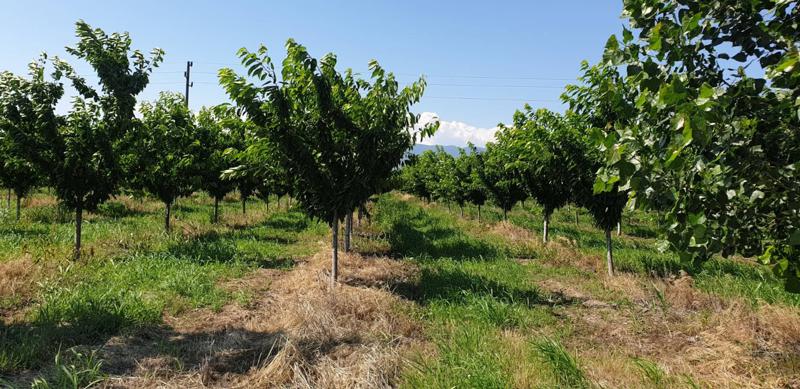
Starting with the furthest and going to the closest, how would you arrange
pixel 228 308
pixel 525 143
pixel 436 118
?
pixel 525 143, pixel 436 118, pixel 228 308

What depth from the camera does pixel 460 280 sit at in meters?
8.81

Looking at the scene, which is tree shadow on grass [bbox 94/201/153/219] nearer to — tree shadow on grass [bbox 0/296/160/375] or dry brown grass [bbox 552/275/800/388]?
tree shadow on grass [bbox 0/296/160/375]

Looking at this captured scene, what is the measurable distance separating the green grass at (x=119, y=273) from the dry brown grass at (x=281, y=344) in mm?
572

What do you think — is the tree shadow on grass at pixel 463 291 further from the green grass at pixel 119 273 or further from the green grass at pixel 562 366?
the green grass at pixel 119 273

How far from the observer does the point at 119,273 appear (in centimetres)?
838

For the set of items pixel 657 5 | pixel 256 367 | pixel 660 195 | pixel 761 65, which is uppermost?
pixel 657 5

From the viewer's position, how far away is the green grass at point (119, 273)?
216 inches

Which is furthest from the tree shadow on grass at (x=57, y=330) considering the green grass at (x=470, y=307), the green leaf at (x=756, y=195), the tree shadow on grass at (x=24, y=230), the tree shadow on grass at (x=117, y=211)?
the tree shadow on grass at (x=117, y=211)

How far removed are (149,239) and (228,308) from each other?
21.5 feet

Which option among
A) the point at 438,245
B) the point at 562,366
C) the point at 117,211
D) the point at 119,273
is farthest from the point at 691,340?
the point at 117,211

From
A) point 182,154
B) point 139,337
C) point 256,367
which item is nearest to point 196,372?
point 256,367

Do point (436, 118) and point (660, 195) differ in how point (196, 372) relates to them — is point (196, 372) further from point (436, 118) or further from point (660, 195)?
point (436, 118)

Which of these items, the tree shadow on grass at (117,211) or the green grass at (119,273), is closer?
the green grass at (119,273)

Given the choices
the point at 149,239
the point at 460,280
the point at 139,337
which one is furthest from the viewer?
the point at 149,239
